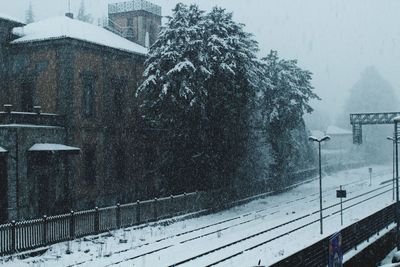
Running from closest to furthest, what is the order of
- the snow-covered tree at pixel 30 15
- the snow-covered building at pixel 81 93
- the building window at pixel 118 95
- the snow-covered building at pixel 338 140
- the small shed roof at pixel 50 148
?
1. the small shed roof at pixel 50 148
2. the snow-covered building at pixel 81 93
3. the building window at pixel 118 95
4. the snow-covered tree at pixel 30 15
5. the snow-covered building at pixel 338 140

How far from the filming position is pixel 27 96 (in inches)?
1323

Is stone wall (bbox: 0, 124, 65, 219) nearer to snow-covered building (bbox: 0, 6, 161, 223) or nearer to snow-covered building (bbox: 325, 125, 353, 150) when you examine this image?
snow-covered building (bbox: 0, 6, 161, 223)

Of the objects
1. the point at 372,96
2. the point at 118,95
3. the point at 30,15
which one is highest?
the point at 30,15

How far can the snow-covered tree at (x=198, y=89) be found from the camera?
32.9 meters

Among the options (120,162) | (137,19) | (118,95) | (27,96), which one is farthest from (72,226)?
(137,19)

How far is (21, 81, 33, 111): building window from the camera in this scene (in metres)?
33.3

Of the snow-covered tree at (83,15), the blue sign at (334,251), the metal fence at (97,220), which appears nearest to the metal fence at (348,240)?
the blue sign at (334,251)

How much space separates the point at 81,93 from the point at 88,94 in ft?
3.17

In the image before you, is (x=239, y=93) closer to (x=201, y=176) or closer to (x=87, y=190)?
(x=201, y=176)

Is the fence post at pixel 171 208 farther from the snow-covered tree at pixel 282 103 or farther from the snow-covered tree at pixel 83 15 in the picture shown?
the snow-covered tree at pixel 83 15

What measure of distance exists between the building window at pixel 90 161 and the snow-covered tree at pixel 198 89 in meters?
4.58

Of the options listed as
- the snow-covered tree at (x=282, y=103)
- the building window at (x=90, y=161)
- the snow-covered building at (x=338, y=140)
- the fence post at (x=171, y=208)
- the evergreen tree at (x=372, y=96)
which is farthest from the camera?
the evergreen tree at (x=372, y=96)

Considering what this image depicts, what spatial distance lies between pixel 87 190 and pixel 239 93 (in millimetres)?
11919

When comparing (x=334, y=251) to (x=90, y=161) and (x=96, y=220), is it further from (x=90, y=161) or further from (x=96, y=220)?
(x=90, y=161)
